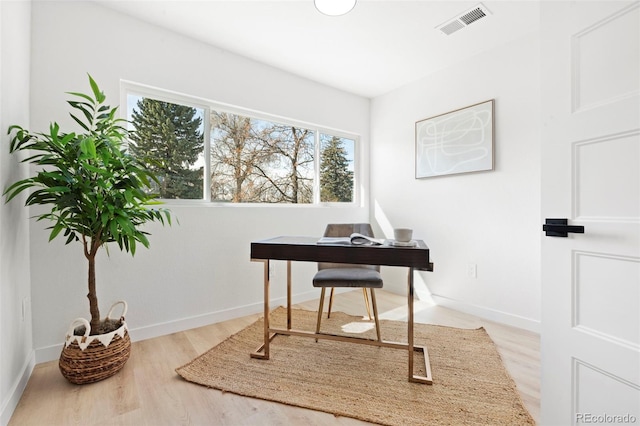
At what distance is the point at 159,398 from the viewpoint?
4.96 ft

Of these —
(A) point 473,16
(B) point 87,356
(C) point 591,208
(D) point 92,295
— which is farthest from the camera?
(A) point 473,16

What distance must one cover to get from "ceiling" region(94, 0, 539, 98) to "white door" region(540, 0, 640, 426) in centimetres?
136

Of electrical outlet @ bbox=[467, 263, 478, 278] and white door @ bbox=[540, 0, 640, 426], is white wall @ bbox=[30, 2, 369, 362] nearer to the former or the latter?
electrical outlet @ bbox=[467, 263, 478, 278]

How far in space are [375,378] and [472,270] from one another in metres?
1.64

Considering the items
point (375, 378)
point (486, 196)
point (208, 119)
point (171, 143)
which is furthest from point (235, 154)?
point (486, 196)

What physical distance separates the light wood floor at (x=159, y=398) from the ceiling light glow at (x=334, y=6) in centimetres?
239

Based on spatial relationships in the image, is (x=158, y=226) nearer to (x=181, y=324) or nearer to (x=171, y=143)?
(x=171, y=143)

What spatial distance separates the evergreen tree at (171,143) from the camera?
7.58 feet

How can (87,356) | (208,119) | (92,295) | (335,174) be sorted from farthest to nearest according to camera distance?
(335,174) → (208,119) → (92,295) → (87,356)

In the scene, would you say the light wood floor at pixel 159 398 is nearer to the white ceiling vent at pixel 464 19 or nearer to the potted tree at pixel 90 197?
the potted tree at pixel 90 197

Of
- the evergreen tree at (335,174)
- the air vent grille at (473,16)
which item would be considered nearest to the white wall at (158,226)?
the evergreen tree at (335,174)

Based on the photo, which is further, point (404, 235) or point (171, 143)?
point (171, 143)

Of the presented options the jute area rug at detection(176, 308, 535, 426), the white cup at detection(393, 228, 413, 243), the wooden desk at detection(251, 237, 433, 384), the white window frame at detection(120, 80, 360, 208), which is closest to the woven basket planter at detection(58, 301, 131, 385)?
the jute area rug at detection(176, 308, 535, 426)

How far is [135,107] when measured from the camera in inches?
89.9
